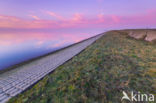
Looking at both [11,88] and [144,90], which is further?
[11,88]

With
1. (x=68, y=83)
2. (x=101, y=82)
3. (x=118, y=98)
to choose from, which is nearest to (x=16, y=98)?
(x=68, y=83)

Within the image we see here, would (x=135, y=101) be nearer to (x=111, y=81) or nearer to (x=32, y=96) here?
(x=111, y=81)

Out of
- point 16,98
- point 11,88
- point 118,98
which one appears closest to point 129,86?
point 118,98

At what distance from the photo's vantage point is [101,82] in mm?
2619

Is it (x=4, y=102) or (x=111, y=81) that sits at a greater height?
(x=111, y=81)

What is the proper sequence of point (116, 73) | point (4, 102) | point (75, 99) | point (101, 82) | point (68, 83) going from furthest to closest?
1. point (116, 73)
2. point (68, 83)
3. point (101, 82)
4. point (4, 102)
5. point (75, 99)

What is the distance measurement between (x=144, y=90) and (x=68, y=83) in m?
2.42

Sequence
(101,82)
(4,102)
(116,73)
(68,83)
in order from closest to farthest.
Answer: (4,102) < (101,82) < (68,83) < (116,73)

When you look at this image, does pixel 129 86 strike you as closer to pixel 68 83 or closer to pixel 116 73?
pixel 116 73

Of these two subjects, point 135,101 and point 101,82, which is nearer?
point 135,101

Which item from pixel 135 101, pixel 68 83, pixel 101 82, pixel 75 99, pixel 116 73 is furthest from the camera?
pixel 116 73

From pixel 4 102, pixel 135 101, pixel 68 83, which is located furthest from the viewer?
pixel 68 83

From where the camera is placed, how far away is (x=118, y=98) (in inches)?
78.3

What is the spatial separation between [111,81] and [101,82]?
0.37m
